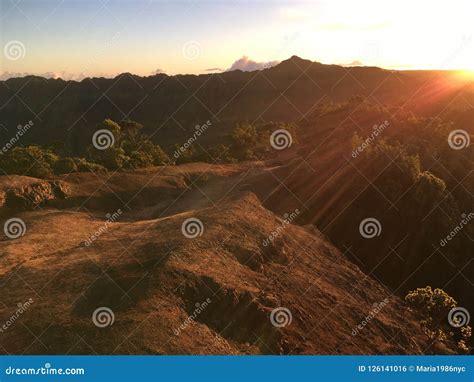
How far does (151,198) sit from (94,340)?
73.3 feet

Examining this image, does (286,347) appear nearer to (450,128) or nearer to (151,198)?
(151,198)

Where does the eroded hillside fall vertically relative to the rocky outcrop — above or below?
above

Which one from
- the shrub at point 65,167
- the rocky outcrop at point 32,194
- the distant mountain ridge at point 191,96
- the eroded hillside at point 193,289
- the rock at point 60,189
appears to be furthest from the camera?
the distant mountain ridge at point 191,96

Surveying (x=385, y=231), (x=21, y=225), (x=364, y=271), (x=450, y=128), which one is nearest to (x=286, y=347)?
(x=364, y=271)

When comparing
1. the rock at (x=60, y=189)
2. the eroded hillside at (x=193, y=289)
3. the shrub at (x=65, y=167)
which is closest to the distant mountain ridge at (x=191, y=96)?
the shrub at (x=65, y=167)

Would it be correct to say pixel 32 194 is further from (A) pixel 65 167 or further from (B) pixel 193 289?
(B) pixel 193 289

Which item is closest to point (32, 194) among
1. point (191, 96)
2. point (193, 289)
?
point (193, 289)

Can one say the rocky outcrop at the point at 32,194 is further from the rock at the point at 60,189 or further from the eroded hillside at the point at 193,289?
the eroded hillside at the point at 193,289

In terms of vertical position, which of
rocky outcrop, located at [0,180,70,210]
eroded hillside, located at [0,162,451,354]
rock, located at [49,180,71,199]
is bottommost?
rocky outcrop, located at [0,180,70,210]

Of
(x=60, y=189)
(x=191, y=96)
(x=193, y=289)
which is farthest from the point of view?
(x=191, y=96)

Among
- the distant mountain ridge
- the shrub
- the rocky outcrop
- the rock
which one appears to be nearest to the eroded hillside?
the rocky outcrop

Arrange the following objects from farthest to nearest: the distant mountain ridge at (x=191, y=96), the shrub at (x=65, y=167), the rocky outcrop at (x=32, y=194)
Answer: the distant mountain ridge at (x=191, y=96), the shrub at (x=65, y=167), the rocky outcrop at (x=32, y=194)

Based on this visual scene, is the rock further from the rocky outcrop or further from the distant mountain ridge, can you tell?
the distant mountain ridge

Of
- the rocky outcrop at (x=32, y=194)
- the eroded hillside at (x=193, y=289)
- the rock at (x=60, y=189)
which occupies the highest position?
the eroded hillside at (x=193, y=289)
